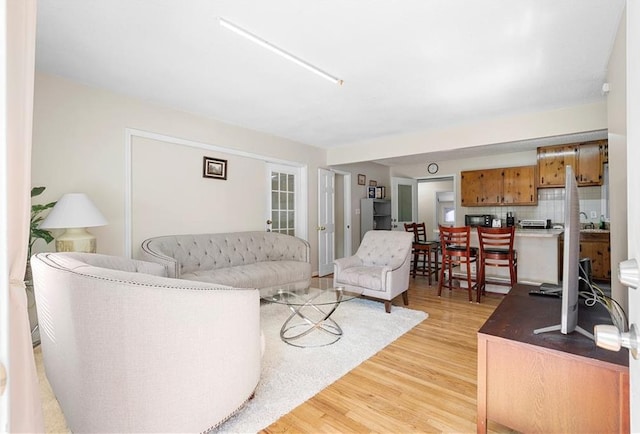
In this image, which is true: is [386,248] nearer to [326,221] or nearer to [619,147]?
[326,221]

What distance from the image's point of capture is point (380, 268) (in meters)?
3.72

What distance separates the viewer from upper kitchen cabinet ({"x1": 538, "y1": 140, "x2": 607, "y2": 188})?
4836 millimetres

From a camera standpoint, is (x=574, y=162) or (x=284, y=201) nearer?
(x=574, y=162)

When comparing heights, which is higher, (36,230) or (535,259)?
(36,230)

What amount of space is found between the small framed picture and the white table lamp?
60.3 inches

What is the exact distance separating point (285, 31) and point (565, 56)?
2.26m

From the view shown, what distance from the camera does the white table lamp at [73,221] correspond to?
247cm

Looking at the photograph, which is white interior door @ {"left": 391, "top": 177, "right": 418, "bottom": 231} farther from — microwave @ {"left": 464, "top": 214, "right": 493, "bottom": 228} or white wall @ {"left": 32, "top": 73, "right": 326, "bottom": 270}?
white wall @ {"left": 32, "top": 73, "right": 326, "bottom": 270}

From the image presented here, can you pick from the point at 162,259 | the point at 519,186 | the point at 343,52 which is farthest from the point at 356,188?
the point at 162,259

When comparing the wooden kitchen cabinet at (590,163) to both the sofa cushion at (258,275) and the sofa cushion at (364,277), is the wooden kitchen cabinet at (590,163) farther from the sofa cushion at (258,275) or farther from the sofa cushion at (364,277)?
the sofa cushion at (258,275)

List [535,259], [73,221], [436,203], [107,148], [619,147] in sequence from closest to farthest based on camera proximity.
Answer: [619,147], [73,221], [107,148], [535,259], [436,203]

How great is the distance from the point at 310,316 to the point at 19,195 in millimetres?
2820

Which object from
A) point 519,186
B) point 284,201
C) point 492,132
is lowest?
point 284,201

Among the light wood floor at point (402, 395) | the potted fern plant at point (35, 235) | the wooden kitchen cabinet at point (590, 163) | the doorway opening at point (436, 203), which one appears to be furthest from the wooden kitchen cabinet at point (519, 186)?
the potted fern plant at point (35, 235)
